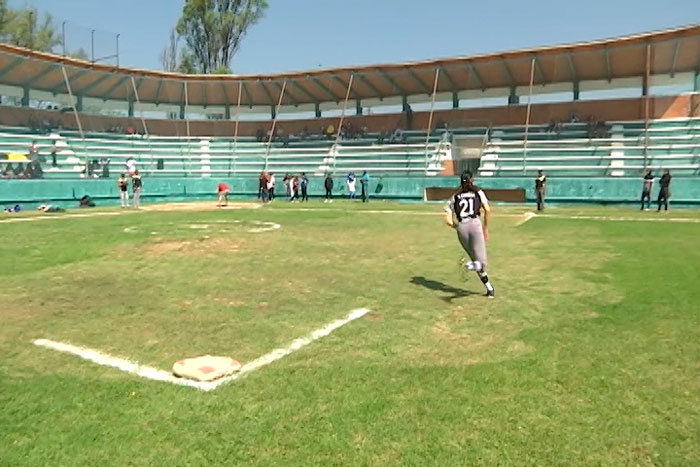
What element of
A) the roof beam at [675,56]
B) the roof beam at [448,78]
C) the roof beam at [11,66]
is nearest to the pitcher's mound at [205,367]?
the roof beam at [675,56]

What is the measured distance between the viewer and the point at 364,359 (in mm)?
5652

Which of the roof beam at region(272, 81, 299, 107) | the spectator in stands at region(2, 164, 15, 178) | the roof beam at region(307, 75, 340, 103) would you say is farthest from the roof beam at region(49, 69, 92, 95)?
the roof beam at region(307, 75, 340, 103)

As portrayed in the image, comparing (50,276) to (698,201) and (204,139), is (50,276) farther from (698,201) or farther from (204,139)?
(204,139)

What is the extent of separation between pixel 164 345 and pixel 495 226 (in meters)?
14.2

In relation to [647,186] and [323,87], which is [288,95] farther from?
[647,186]

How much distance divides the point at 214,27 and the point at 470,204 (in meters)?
52.1

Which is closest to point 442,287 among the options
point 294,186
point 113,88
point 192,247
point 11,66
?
point 192,247

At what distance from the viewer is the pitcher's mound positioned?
5.11 m

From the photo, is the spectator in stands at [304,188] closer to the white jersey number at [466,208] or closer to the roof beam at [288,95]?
the roof beam at [288,95]

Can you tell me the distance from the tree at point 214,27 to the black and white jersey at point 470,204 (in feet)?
167

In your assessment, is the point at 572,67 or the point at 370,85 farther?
the point at 370,85

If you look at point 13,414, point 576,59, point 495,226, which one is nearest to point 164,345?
point 13,414

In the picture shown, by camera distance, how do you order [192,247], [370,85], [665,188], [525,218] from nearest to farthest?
[192,247] → [525,218] → [665,188] → [370,85]

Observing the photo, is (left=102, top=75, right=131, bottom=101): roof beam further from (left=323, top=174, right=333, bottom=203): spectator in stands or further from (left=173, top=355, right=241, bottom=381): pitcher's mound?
(left=173, top=355, right=241, bottom=381): pitcher's mound
